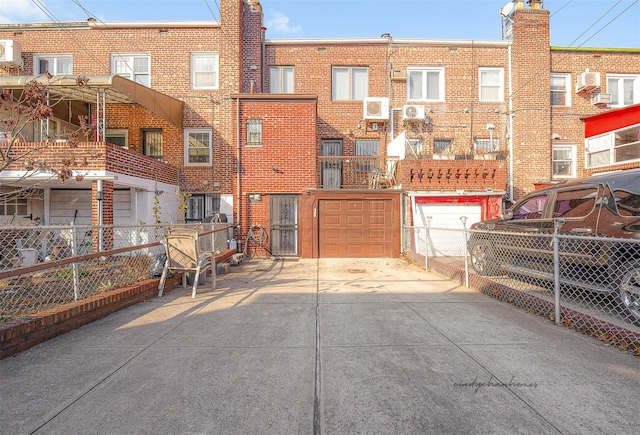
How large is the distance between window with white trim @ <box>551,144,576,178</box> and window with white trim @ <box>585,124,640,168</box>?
1.86 feet

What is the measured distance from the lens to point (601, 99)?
535 inches

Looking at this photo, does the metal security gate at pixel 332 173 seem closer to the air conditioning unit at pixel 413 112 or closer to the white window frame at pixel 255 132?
the white window frame at pixel 255 132

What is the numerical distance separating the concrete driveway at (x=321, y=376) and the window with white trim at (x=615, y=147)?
11.7 metres

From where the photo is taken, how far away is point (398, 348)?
11.7 feet

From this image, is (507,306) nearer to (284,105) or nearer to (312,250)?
(312,250)

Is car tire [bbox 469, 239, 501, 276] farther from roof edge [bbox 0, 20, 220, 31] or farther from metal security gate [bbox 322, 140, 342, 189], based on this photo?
roof edge [bbox 0, 20, 220, 31]

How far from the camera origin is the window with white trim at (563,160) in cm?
1400

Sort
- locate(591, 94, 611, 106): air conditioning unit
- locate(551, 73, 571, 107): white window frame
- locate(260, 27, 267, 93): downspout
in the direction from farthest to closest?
1. locate(551, 73, 571, 107): white window frame
2. locate(260, 27, 267, 93): downspout
3. locate(591, 94, 611, 106): air conditioning unit

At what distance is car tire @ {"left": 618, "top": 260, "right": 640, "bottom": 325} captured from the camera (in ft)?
13.3

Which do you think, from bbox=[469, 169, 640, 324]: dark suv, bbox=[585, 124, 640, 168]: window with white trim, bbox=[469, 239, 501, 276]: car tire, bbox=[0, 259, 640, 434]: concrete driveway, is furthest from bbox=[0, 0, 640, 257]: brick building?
bbox=[0, 259, 640, 434]: concrete driveway

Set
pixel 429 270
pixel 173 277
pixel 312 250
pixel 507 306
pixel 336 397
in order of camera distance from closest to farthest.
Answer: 1. pixel 336 397
2. pixel 507 306
3. pixel 173 277
4. pixel 429 270
5. pixel 312 250

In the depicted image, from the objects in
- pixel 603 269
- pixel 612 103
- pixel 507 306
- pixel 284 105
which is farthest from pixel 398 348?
pixel 612 103

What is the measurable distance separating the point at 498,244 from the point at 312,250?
20.7ft

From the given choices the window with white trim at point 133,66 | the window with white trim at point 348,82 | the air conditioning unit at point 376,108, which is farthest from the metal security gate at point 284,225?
the window with white trim at point 133,66
